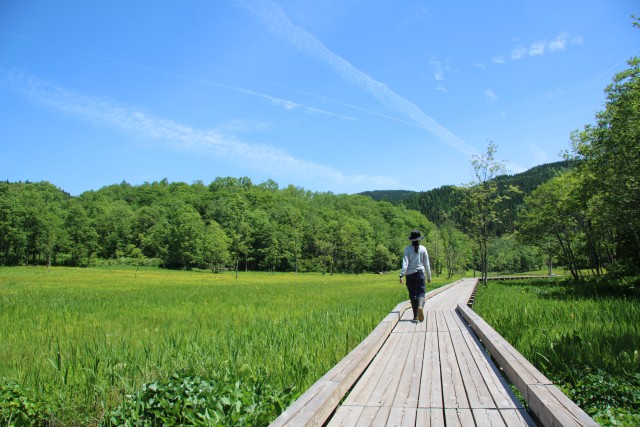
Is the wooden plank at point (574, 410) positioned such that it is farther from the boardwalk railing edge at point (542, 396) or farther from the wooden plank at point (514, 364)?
the wooden plank at point (514, 364)

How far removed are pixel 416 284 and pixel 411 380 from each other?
4.25 meters

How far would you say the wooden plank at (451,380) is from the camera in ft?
11.9

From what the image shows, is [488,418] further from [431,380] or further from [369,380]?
[369,380]

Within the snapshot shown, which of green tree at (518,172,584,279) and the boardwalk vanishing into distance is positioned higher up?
green tree at (518,172,584,279)

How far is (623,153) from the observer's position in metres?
15.0

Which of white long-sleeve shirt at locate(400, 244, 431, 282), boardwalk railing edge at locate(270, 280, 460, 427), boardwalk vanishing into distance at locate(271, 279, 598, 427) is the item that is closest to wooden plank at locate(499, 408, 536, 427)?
boardwalk vanishing into distance at locate(271, 279, 598, 427)

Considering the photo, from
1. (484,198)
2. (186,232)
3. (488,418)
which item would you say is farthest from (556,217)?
(186,232)

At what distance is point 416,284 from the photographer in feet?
27.7

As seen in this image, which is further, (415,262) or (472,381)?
(415,262)

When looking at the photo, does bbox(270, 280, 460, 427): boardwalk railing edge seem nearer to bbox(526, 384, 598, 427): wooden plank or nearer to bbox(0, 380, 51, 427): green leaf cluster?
bbox(526, 384, 598, 427): wooden plank

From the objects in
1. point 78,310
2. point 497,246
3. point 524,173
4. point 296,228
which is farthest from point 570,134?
point 524,173

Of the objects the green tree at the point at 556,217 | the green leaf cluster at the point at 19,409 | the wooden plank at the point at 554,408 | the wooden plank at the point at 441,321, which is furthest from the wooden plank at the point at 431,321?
the green tree at the point at 556,217

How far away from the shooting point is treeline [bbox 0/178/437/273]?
73.4 m

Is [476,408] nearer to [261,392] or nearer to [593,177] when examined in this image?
[261,392]
